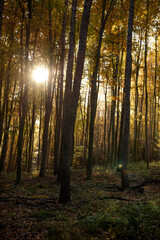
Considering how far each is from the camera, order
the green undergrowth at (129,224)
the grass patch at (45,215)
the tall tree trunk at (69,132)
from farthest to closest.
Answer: the tall tree trunk at (69,132), the grass patch at (45,215), the green undergrowth at (129,224)

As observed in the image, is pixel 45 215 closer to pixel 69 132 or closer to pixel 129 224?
pixel 129 224

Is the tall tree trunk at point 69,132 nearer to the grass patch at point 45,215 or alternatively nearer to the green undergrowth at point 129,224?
the grass patch at point 45,215

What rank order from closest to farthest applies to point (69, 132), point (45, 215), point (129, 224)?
1. point (129, 224)
2. point (45, 215)
3. point (69, 132)

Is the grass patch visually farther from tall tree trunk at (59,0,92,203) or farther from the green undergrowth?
tall tree trunk at (59,0,92,203)

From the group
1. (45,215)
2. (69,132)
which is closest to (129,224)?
(45,215)

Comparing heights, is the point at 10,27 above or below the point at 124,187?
above

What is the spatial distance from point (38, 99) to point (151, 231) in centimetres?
1744

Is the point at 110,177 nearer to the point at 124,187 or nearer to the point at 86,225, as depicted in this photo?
the point at 124,187

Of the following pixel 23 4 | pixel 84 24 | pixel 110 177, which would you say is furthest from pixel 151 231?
pixel 23 4

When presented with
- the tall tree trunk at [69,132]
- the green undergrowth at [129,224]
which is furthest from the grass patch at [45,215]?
the tall tree trunk at [69,132]

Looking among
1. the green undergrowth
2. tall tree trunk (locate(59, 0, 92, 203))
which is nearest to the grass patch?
the green undergrowth

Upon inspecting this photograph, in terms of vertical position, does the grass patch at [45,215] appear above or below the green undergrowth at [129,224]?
below

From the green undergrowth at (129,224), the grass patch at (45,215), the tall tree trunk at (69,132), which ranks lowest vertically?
the grass patch at (45,215)

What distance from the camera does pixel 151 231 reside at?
3846mm
